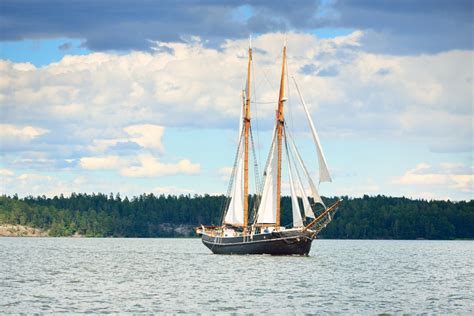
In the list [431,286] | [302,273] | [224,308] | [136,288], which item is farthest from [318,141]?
[224,308]

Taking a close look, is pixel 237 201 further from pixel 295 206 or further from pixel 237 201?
pixel 295 206

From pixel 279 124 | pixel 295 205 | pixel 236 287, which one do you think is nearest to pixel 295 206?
pixel 295 205

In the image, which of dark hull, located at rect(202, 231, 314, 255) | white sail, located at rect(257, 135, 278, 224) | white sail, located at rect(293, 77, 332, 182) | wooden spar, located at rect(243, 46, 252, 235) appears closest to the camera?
white sail, located at rect(293, 77, 332, 182)

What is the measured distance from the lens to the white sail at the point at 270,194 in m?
106

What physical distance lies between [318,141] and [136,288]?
29.9 metres

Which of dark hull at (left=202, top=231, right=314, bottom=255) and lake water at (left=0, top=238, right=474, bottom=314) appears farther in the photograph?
dark hull at (left=202, top=231, right=314, bottom=255)

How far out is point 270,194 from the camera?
4205 inches

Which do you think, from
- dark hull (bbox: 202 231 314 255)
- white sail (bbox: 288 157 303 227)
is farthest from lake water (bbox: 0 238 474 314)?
white sail (bbox: 288 157 303 227)

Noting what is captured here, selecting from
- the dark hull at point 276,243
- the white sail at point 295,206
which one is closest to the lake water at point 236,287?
the dark hull at point 276,243

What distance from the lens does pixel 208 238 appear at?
12100 cm

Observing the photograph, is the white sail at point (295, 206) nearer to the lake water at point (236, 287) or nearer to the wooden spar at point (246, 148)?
the lake water at point (236, 287)

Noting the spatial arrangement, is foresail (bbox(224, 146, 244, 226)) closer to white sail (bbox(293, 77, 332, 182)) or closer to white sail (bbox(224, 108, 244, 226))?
white sail (bbox(224, 108, 244, 226))

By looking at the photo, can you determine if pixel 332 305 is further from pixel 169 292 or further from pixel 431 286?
pixel 431 286

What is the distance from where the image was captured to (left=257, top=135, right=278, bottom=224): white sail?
347 feet
